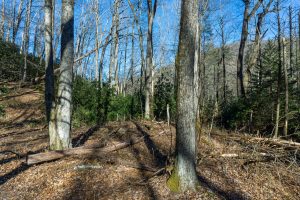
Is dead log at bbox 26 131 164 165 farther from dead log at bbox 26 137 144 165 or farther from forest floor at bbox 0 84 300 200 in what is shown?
forest floor at bbox 0 84 300 200

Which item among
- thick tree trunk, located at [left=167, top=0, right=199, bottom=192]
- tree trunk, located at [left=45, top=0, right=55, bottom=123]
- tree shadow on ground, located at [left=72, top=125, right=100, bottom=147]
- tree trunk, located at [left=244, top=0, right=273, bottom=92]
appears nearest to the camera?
thick tree trunk, located at [left=167, top=0, right=199, bottom=192]

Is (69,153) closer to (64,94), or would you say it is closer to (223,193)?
(64,94)

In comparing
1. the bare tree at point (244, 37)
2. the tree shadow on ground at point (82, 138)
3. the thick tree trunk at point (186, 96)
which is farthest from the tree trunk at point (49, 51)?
the bare tree at point (244, 37)

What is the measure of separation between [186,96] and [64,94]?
11.2 feet

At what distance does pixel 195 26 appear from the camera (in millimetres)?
5078

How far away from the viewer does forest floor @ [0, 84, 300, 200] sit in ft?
17.9

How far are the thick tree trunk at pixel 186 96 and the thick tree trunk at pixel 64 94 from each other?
10.6ft

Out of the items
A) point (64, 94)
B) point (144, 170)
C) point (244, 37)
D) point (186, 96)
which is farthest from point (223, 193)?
point (244, 37)

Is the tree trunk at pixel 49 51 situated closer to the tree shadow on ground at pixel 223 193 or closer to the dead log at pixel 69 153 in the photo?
the dead log at pixel 69 153

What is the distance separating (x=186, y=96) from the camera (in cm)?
505

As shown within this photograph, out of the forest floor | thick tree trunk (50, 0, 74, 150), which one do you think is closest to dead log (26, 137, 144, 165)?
the forest floor

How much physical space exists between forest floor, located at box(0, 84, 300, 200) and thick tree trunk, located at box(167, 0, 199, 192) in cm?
55

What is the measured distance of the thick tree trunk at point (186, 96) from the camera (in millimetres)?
5051

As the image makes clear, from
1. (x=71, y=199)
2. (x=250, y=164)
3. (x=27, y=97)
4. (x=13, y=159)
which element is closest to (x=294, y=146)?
(x=250, y=164)
